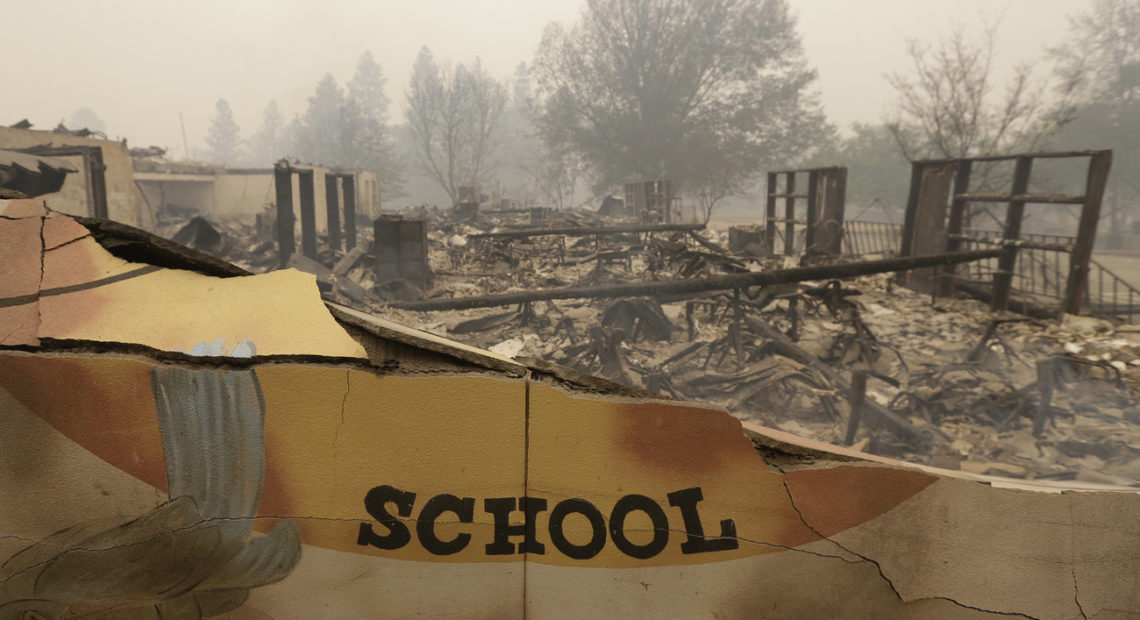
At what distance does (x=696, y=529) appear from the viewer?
5.80 ft

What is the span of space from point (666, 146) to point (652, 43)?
22.8 ft

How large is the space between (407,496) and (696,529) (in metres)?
0.86

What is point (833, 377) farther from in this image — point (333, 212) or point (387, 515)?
point (333, 212)

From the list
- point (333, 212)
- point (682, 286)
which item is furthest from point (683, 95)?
point (682, 286)

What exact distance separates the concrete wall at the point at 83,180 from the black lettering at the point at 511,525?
14.5 metres

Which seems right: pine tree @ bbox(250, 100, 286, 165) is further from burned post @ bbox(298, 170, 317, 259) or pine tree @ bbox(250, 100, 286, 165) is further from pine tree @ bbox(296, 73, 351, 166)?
burned post @ bbox(298, 170, 317, 259)

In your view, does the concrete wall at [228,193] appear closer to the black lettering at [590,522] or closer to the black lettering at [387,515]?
the black lettering at [387,515]

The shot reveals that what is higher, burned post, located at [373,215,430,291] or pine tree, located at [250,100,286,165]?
pine tree, located at [250,100,286,165]

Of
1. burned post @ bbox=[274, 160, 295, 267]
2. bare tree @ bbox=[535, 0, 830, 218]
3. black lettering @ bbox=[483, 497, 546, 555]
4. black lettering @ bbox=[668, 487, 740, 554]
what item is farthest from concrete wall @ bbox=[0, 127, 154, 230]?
bare tree @ bbox=[535, 0, 830, 218]

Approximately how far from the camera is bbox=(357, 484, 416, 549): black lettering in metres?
1.74

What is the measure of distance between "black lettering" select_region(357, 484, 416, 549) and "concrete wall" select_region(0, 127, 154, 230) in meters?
14.2

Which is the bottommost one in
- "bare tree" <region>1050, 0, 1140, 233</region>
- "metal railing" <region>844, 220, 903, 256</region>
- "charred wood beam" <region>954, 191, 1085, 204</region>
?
"metal railing" <region>844, 220, 903, 256</region>

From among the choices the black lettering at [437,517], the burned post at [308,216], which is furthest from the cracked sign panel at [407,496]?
the burned post at [308,216]

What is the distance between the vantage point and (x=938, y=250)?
1099 centimetres
